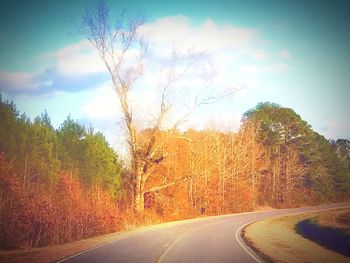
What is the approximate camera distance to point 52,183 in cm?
5031

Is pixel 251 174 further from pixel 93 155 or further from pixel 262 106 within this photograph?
pixel 93 155

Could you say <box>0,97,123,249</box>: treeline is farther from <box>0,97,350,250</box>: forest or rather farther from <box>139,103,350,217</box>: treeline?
<box>139,103,350,217</box>: treeline

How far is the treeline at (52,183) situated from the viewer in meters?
18.1

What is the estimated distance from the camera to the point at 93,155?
6050 centimetres

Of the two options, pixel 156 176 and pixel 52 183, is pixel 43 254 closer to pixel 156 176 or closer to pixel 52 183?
pixel 156 176

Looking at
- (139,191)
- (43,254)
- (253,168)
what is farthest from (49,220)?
(253,168)

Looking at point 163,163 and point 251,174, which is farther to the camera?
point 251,174

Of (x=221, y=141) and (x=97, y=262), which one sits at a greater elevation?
(x=221, y=141)

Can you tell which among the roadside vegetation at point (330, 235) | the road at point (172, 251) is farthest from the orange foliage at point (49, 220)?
the roadside vegetation at point (330, 235)

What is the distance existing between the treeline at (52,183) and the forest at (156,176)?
0.22 feet

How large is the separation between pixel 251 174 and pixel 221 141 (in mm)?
8805

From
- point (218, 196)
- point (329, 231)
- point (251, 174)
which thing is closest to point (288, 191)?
point (251, 174)

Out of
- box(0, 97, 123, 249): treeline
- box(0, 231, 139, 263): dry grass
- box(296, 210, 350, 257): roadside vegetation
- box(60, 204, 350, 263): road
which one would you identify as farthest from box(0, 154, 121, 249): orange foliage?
box(296, 210, 350, 257): roadside vegetation

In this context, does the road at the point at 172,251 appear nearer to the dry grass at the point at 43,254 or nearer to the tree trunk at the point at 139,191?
the dry grass at the point at 43,254
